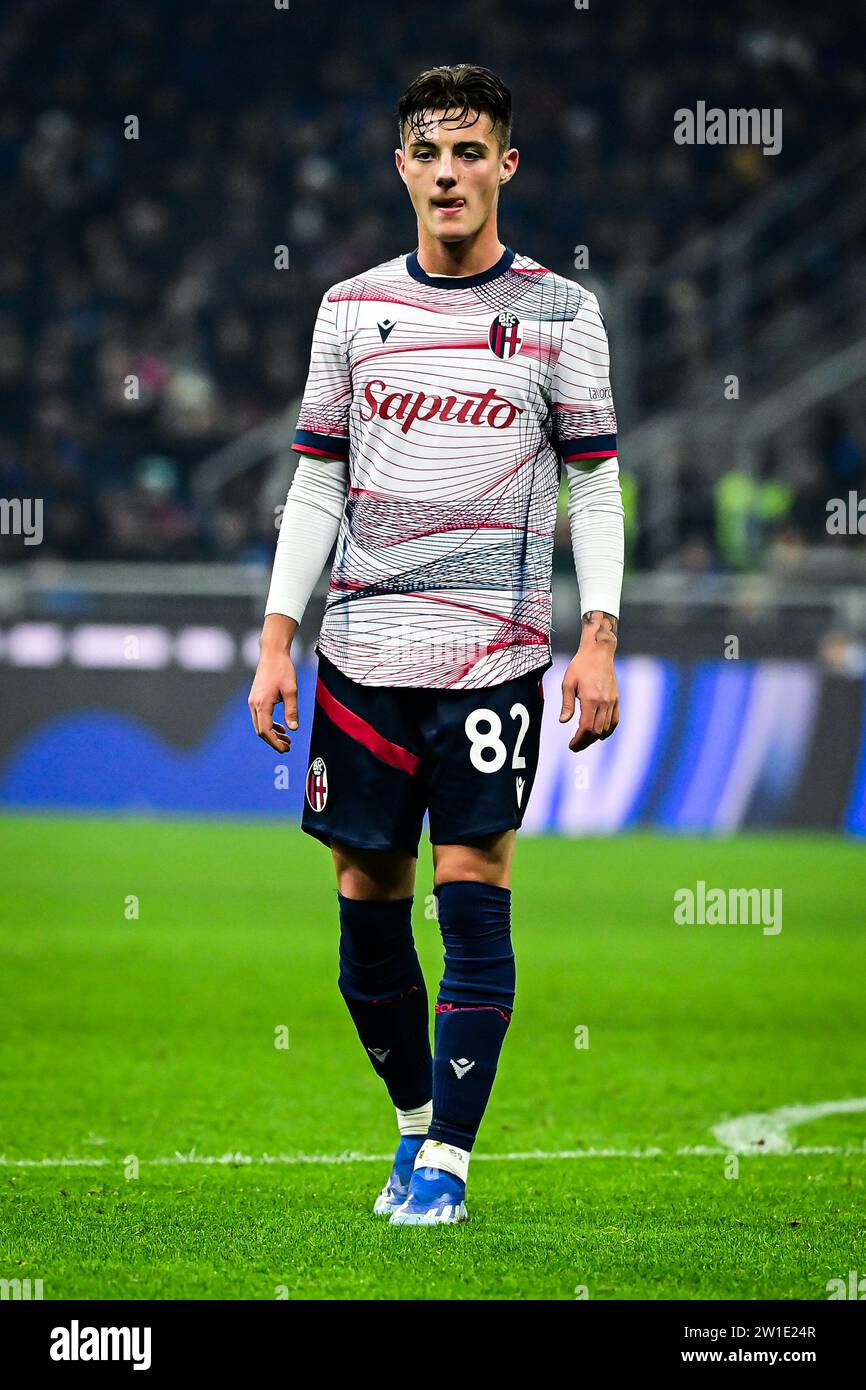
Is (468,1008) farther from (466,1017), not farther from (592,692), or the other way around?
(592,692)

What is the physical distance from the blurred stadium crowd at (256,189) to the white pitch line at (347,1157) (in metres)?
11.7

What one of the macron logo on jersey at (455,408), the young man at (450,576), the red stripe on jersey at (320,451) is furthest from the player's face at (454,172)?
the red stripe on jersey at (320,451)

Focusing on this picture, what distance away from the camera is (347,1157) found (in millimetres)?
4598

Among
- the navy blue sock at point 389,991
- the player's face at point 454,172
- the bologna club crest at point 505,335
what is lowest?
the navy blue sock at point 389,991

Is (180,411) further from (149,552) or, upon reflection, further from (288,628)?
(288,628)

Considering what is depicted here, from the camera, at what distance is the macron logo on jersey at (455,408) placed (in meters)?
3.80

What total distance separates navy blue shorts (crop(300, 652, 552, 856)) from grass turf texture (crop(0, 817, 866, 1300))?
756mm

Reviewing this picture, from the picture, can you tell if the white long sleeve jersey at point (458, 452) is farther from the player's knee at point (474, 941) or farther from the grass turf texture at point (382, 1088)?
the grass turf texture at point (382, 1088)

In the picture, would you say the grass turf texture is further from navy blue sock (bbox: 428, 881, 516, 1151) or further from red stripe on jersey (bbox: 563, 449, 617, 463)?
red stripe on jersey (bbox: 563, 449, 617, 463)

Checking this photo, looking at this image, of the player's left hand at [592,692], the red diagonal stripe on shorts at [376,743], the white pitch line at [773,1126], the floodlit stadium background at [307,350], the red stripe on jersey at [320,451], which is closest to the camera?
the player's left hand at [592,692]

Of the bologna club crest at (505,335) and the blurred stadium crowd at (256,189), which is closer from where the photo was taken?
the bologna club crest at (505,335)

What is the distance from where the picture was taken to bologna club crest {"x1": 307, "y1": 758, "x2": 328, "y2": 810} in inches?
153

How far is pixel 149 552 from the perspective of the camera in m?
16.5

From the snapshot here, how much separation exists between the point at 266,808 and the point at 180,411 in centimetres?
622
